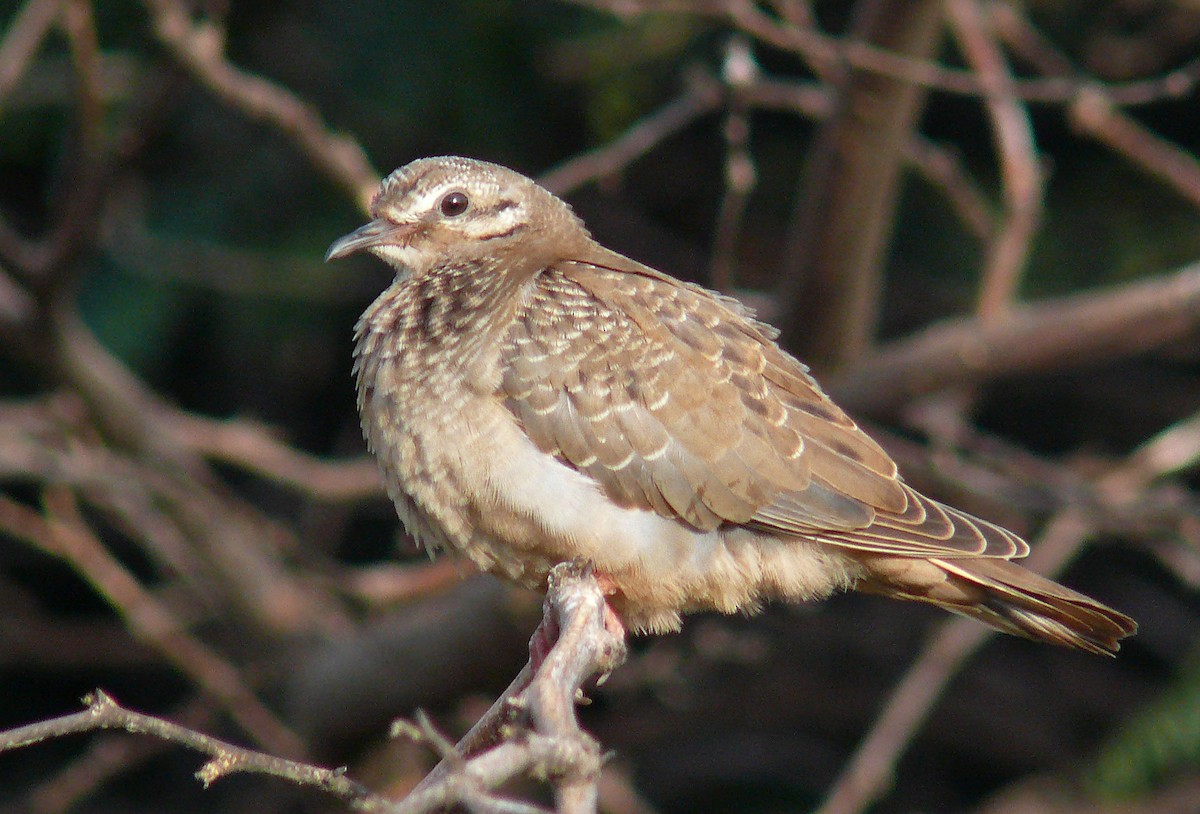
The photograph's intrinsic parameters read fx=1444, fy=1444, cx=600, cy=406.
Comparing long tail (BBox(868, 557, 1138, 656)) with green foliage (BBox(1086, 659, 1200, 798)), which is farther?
green foliage (BBox(1086, 659, 1200, 798))

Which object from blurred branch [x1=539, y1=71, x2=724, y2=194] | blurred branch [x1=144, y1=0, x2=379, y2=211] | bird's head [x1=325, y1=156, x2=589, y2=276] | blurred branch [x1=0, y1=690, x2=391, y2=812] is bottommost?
blurred branch [x1=0, y1=690, x2=391, y2=812]

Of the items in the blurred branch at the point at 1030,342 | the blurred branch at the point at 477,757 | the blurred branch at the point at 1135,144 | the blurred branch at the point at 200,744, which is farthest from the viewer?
the blurred branch at the point at 1135,144

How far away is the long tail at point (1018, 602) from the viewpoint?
2666 millimetres

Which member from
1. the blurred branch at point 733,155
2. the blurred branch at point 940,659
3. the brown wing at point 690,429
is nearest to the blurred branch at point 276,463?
the blurred branch at point 733,155

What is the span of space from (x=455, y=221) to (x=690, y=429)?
0.79 metres

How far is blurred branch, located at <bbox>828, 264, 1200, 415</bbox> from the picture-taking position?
375cm

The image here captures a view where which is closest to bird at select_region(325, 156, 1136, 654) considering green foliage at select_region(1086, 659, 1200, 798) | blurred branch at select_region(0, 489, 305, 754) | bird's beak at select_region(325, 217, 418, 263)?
bird's beak at select_region(325, 217, 418, 263)

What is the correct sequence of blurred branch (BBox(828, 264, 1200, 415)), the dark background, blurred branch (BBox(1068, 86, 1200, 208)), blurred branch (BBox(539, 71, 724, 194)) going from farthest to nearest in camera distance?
the dark background → blurred branch (BBox(1068, 86, 1200, 208)) → blurred branch (BBox(539, 71, 724, 194)) → blurred branch (BBox(828, 264, 1200, 415))

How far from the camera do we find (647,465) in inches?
108

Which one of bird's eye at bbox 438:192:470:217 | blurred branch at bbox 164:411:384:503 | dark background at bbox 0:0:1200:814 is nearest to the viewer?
bird's eye at bbox 438:192:470:217

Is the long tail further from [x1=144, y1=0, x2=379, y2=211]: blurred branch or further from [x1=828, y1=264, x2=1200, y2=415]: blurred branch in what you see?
[x1=144, y1=0, x2=379, y2=211]: blurred branch

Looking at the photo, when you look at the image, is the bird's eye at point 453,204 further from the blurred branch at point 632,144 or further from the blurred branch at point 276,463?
the blurred branch at point 276,463

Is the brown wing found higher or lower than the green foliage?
lower

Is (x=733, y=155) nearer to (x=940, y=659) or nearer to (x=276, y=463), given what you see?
(x=940, y=659)
